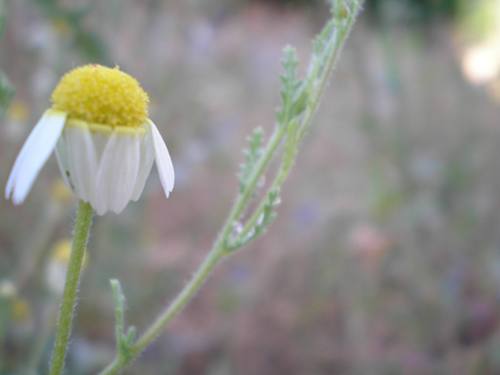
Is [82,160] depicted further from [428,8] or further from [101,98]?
[428,8]

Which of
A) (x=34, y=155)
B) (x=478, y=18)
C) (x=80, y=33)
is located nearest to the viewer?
(x=34, y=155)

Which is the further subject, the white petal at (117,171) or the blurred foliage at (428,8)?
the blurred foliage at (428,8)

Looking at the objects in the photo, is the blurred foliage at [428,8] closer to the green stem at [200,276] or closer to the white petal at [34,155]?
the green stem at [200,276]

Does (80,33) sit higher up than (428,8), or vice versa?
(80,33)

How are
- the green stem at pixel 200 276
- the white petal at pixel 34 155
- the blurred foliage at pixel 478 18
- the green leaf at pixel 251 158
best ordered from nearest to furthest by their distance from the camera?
the white petal at pixel 34 155, the green stem at pixel 200 276, the green leaf at pixel 251 158, the blurred foliage at pixel 478 18

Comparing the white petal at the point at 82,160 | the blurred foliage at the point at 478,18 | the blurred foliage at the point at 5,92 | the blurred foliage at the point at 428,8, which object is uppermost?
the blurred foliage at the point at 5,92

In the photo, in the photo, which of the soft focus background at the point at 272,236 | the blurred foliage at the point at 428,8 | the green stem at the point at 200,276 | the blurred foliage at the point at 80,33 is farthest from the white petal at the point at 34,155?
the blurred foliage at the point at 428,8

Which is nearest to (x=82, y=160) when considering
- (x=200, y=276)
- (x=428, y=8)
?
(x=200, y=276)
